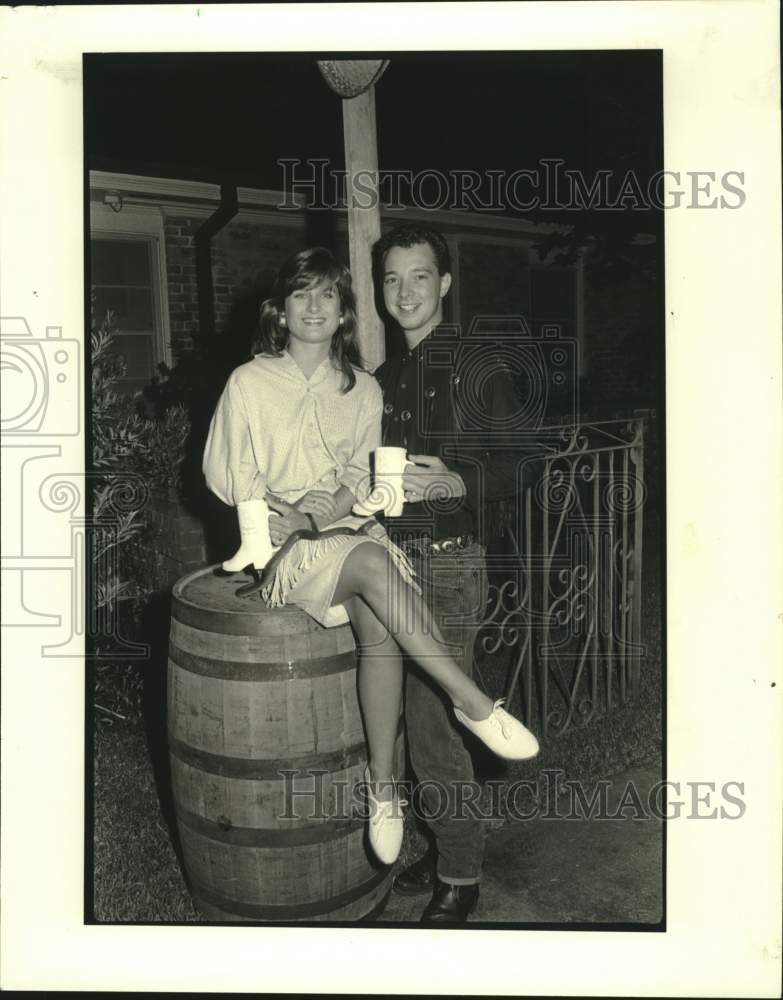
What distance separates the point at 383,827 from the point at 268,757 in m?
0.39

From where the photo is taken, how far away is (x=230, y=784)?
2207 millimetres

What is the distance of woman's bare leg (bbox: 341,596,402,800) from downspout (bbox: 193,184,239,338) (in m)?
2.78

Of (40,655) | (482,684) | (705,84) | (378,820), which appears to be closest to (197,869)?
(378,820)

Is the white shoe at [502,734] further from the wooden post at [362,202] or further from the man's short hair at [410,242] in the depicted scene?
the man's short hair at [410,242]

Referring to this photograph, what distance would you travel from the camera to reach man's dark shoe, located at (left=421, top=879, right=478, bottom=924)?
2.43m

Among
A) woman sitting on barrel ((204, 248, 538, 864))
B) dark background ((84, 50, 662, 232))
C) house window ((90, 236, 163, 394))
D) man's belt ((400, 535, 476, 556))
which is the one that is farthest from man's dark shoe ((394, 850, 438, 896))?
house window ((90, 236, 163, 394))

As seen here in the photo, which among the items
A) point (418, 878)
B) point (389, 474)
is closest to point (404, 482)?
point (389, 474)

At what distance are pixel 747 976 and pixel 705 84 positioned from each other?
2.43 m

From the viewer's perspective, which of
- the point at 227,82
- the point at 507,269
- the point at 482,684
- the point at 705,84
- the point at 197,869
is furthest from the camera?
the point at 507,269

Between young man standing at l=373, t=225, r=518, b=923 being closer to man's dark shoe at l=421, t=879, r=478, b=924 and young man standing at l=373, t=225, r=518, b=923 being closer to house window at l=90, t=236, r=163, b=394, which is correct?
man's dark shoe at l=421, t=879, r=478, b=924

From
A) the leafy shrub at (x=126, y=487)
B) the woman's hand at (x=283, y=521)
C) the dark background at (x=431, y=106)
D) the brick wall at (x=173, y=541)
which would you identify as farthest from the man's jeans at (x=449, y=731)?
the leafy shrub at (x=126, y=487)

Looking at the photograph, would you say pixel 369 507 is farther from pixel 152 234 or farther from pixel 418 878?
pixel 152 234

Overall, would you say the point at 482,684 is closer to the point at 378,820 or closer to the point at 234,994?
the point at 378,820

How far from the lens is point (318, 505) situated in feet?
7.68
